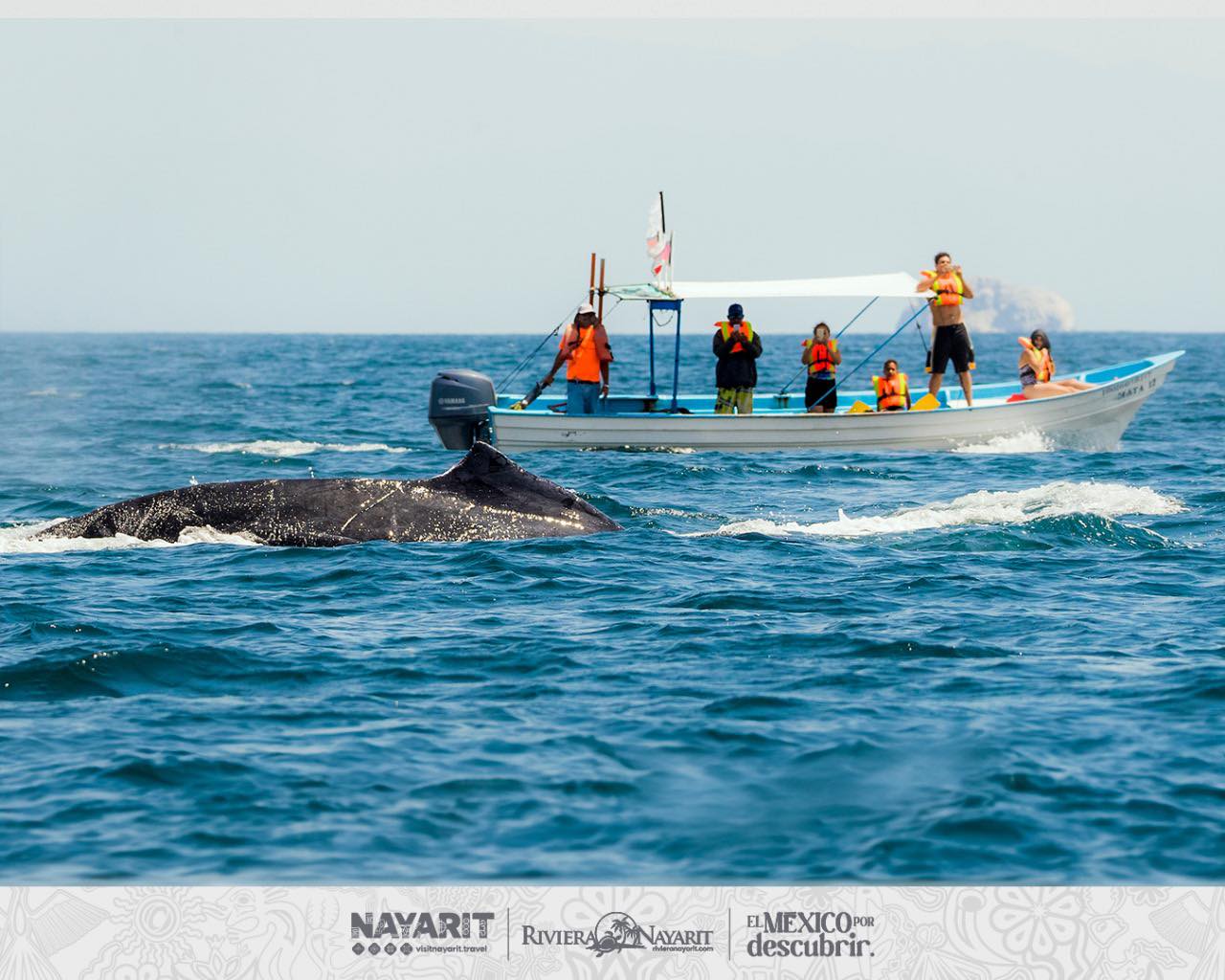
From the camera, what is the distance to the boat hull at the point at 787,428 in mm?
26203

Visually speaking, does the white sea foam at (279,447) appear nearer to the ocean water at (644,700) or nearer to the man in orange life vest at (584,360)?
the man in orange life vest at (584,360)

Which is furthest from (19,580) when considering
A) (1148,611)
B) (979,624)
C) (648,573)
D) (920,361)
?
(920,361)

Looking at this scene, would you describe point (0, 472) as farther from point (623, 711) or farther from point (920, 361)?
point (920, 361)

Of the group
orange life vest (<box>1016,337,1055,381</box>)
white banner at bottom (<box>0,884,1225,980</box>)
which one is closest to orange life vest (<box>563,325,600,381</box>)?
orange life vest (<box>1016,337,1055,381</box>)

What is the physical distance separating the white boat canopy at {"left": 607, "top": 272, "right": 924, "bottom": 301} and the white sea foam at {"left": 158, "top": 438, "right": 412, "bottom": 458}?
217 inches

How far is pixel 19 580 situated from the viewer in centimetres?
1358

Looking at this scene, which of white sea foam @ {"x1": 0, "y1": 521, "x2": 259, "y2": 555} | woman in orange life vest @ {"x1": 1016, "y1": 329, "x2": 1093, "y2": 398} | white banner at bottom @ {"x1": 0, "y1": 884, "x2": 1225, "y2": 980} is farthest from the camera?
woman in orange life vest @ {"x1": 1016, "y1": 329, "x2": 1093, "y2": 398}

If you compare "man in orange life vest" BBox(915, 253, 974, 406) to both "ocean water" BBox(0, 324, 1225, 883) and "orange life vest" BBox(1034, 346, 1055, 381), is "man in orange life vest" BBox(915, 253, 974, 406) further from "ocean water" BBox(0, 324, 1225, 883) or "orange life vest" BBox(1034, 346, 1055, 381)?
"ocean water" BBox(0, 324, 1225, 883)

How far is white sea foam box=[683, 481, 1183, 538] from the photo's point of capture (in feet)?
55.6

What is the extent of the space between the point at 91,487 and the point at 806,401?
493 inches

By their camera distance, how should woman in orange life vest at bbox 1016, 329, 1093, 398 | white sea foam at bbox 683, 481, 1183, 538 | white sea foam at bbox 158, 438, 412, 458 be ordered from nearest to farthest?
white sea foam at bbox 683, 481, 1183, 538 → white sea foam at bbox 158, 438, 412, 458 → woman in orange life vest at bbox 1016, 329, 1093, 398

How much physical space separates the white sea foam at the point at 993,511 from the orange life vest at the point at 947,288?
6754mm

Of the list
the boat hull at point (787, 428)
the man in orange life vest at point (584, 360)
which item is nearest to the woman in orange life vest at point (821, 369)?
the boat hull at point (787, 428)

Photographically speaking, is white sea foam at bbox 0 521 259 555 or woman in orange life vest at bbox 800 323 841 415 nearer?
white sea foam at bbox 0 521 259 555
